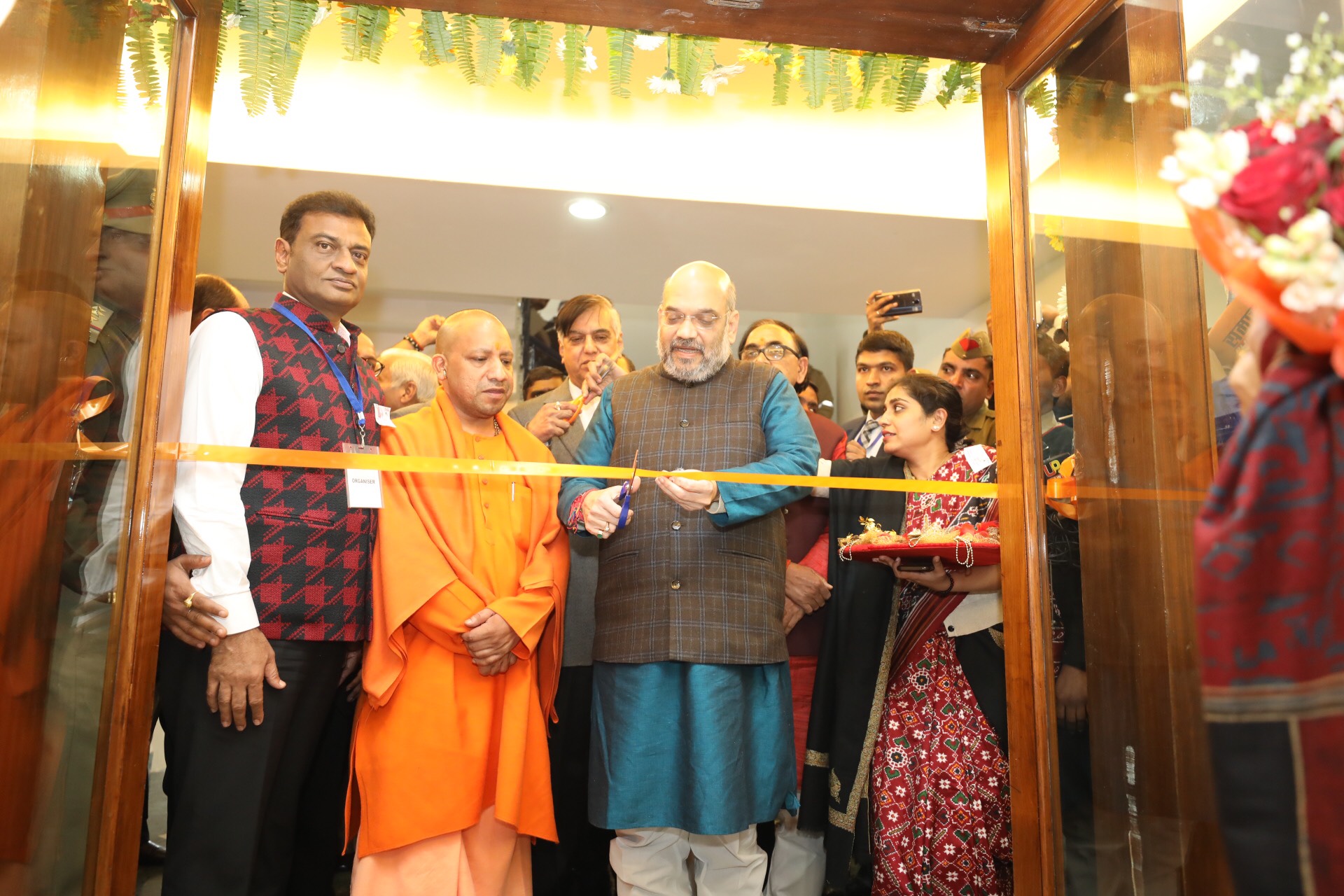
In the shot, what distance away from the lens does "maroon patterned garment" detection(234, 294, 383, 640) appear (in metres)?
2.39

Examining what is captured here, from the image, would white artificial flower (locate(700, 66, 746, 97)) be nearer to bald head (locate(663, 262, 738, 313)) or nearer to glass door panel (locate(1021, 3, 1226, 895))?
bald head (locate(663, 262, 738, 313))

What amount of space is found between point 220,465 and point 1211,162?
7.19ft

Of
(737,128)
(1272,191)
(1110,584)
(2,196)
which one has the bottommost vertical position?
(1110,584)

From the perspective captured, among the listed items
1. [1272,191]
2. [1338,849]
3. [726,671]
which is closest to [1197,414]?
[1272,191]

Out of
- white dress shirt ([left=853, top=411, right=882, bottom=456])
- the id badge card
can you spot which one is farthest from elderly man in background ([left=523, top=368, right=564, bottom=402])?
the id badge card

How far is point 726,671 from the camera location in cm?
263

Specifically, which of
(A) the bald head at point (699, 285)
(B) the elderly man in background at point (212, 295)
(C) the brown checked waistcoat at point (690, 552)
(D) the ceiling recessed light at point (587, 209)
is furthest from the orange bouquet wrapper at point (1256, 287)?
(D) the ceiling recessed light at point (587, 209)

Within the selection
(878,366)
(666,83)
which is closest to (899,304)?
(878,366)

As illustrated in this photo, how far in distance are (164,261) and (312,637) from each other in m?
0.98

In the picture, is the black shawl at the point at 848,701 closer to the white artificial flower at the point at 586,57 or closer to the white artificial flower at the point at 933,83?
the white artificial flower at the point at 933,83

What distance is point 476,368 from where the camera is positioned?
2844 millimetres

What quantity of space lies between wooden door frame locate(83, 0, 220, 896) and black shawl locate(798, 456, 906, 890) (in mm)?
1833

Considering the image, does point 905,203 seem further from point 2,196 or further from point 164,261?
point 2,196

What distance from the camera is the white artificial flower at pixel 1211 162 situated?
118 cm
